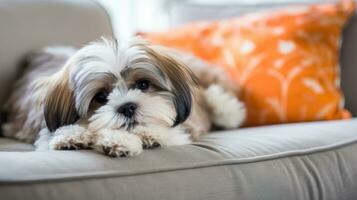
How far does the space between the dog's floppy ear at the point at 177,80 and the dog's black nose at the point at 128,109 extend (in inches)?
5.5

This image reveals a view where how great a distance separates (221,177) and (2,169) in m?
0.53

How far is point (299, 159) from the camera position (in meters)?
1.64

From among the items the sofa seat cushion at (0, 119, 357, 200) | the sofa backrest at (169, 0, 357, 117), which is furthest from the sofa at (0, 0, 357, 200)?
the sofa backrest at (169, 0, 357, 117)

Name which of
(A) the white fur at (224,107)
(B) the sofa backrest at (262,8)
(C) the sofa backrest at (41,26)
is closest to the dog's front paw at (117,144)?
(A) the white fur at (224,107)

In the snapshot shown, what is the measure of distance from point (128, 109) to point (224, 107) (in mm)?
645

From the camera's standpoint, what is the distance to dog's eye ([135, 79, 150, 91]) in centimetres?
168

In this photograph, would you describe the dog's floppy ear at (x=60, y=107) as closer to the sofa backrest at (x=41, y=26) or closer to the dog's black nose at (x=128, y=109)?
the dog's black nose at (x=128, y=109)

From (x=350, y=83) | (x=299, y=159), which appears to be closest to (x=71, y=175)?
(x=299, y=159)

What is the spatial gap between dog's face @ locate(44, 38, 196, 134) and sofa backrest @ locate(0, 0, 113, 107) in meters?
0.55

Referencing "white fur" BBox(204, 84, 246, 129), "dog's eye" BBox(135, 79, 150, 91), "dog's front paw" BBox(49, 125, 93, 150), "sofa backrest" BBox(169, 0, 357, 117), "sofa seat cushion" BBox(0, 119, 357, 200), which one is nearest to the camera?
"sofa seat cushion" BBox(0, 119, 357, 200)

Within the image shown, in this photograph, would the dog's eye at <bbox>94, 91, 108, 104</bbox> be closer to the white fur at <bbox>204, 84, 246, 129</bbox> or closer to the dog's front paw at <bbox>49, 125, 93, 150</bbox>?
the dog's front paw at <bbox>49, 125, 93, 150</bbox>

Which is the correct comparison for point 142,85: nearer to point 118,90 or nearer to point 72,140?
point 118,90

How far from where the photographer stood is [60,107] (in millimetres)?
1663

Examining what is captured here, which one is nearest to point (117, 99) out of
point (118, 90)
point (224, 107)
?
point (118, 90)
